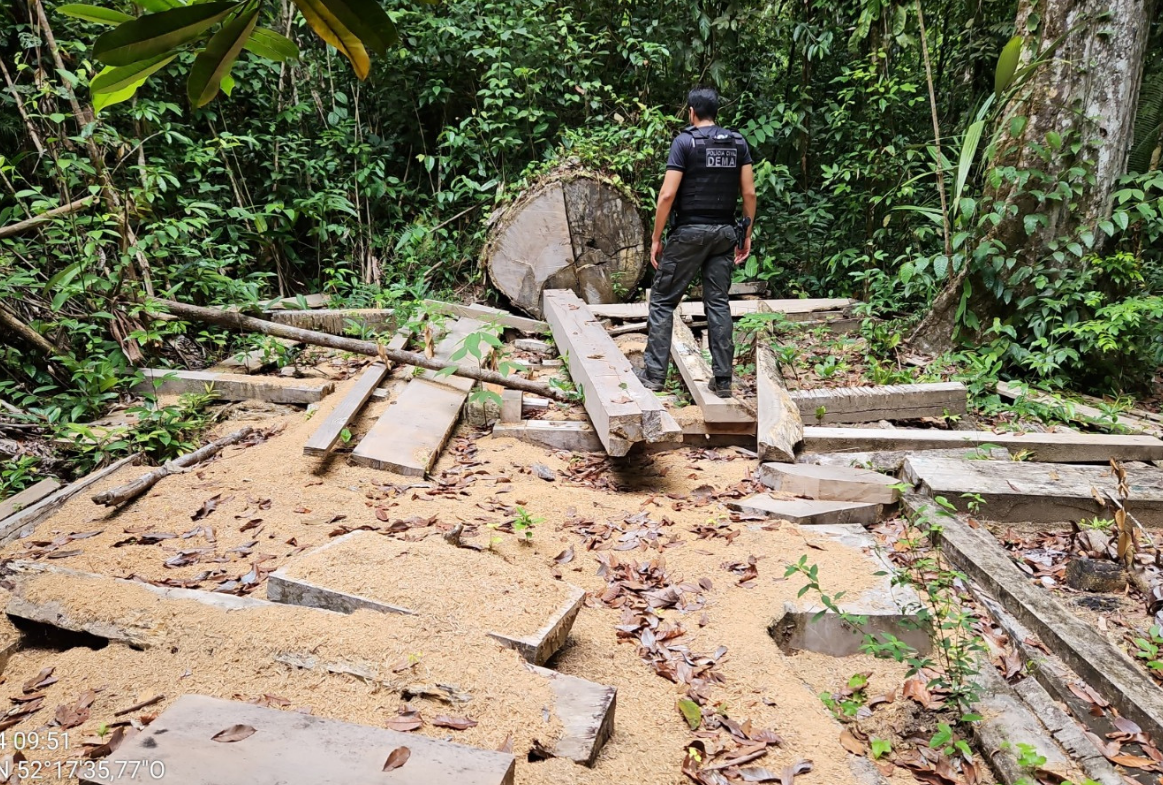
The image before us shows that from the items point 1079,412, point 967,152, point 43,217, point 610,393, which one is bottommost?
point 1079,412

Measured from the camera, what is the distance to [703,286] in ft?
16.8

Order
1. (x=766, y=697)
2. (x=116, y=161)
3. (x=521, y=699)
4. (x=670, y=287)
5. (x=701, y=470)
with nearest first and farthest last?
(x=521, y=699), (x=766, y=697), (x=701, y=470), (x=670, y=287), (x=116, y=161)

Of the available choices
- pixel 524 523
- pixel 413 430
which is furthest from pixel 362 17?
pixel 413 430

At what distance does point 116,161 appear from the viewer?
6.20m

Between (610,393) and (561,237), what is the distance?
136 inches

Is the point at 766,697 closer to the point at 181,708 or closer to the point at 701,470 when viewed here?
the point at 181,708

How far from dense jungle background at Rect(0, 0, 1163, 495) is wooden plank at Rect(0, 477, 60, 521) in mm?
201

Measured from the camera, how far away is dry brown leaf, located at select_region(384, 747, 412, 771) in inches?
57.1

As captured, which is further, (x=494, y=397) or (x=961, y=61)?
(x=961, y=61)

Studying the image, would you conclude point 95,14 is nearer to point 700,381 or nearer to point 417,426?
point 417,426

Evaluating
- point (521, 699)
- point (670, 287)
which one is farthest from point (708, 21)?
point (521, 699)

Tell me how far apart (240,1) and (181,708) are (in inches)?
61.9

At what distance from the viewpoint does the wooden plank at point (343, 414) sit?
3.95 metres

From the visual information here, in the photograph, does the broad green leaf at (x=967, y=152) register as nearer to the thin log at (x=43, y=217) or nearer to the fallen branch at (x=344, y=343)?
the fallen branch at (x=344, y=343)
